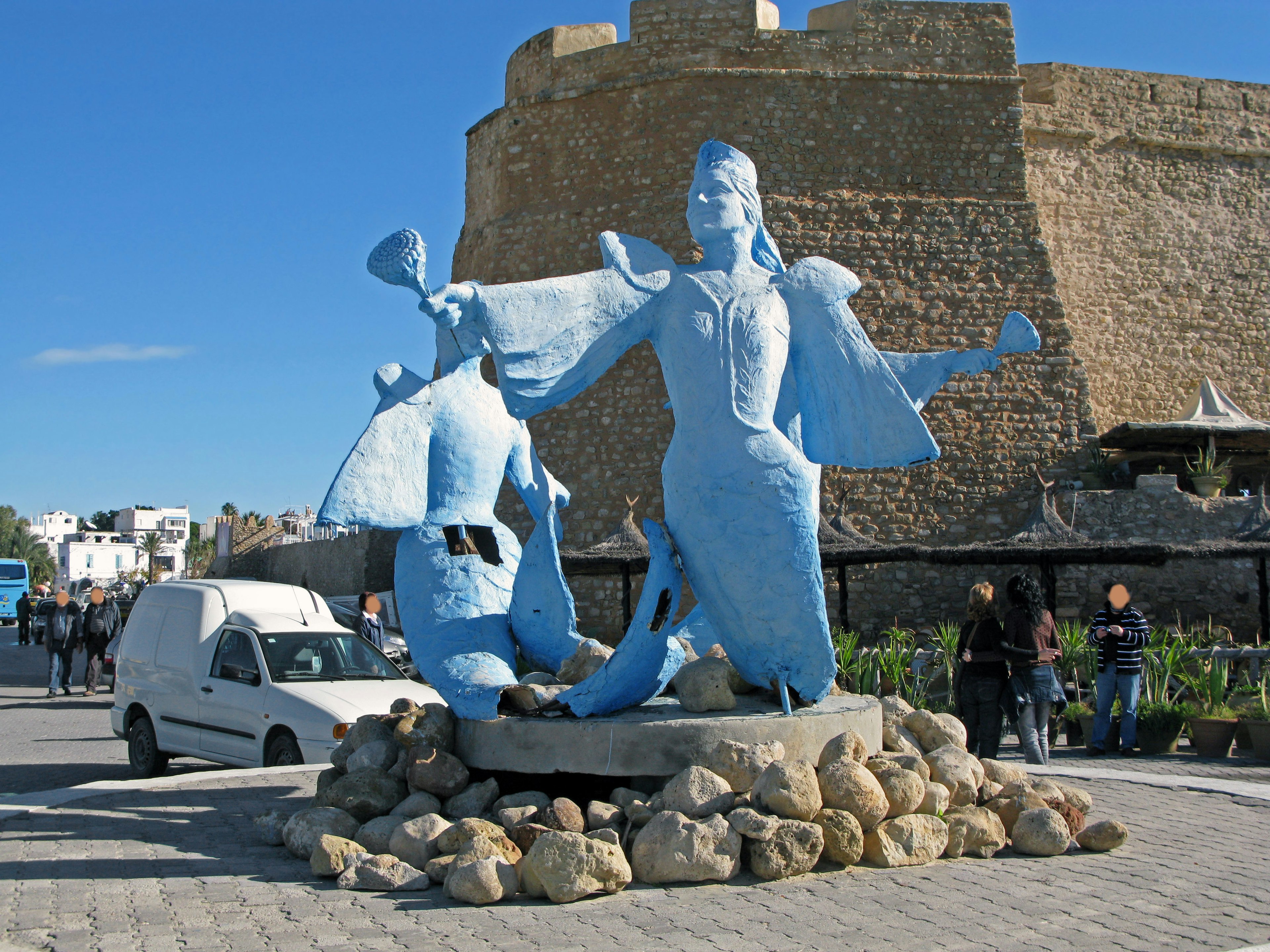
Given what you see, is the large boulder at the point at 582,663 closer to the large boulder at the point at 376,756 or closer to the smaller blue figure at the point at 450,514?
the smaller blue figure at the point at 450,514

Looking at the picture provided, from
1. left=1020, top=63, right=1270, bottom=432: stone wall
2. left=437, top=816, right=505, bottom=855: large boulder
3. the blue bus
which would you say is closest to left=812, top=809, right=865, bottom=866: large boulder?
left=437, top=816, right=505, bottom=855: large boulder

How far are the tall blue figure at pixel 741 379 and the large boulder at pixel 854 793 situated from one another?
539 millimetres

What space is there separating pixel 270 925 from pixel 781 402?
3155mm

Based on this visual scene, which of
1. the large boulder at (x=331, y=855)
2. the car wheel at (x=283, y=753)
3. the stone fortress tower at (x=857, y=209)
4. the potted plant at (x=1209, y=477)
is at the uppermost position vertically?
the stone fortress tower at (x=857, y=209)

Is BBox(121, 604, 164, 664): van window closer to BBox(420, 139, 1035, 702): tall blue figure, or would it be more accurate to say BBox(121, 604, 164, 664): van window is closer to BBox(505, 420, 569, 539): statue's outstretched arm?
BBox(505, 420, 569, 539): statue's outstretched arm

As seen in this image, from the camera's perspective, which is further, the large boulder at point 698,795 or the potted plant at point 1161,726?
the potted plant at point 1161,726

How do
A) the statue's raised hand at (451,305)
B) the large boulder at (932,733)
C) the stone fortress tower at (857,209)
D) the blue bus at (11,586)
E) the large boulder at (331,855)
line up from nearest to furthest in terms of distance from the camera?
the large boulder at (331,855) → the statue's raised hand at (451,305) → the large boulder at (932,733) → the stone fortress tower at (857,209) → the blue bus at (11,586)

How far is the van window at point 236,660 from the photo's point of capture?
28.2 feet

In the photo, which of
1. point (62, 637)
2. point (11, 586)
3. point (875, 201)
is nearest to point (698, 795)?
point (62, 637)

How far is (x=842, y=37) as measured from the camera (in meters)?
19.7

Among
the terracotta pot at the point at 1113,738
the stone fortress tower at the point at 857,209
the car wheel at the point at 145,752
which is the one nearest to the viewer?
the terracotta pot at the point at 1113,738

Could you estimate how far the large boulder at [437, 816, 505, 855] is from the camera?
423 centimetres

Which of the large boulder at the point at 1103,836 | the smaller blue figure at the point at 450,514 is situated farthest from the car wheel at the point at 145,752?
the large boulder at the point at 1103,836

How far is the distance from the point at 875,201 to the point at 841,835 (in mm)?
16993
